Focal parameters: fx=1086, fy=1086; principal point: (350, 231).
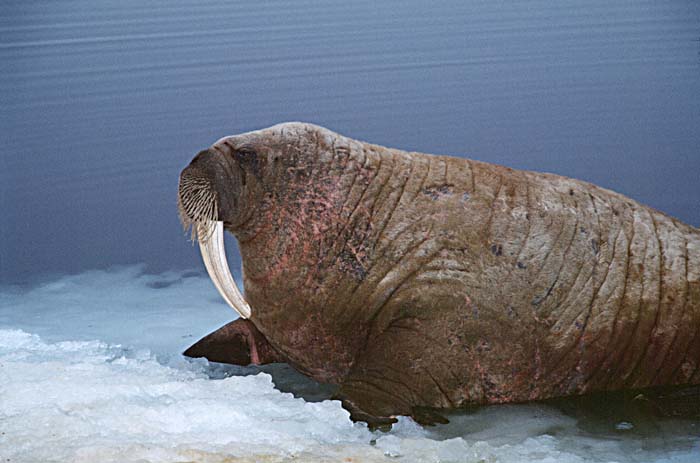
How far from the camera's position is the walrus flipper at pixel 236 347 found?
5.33 meters

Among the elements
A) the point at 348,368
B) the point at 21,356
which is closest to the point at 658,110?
the point at 348,368

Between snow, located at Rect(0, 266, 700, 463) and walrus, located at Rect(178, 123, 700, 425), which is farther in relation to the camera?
walrus, located at Rect(178, 123, 700, 425)

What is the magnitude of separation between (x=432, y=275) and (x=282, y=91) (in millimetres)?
5316

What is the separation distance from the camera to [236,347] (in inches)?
212

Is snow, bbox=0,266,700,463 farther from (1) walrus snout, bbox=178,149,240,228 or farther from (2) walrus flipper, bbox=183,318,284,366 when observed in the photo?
(1) walrus snout, bbox=178,149,240,228

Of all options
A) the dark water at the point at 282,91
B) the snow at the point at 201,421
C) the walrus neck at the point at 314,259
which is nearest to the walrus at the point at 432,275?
the walrus neck at the point at 314,259

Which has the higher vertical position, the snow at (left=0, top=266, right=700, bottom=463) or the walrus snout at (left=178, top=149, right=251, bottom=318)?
the walrus snout at (left=178, top=149, right=251, bottom=318)

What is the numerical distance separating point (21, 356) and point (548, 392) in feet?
8.29

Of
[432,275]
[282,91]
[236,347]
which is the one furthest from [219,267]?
[282,91]

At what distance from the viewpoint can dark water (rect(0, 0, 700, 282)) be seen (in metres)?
7.89

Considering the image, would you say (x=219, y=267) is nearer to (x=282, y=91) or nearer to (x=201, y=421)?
(x=201, y=421)

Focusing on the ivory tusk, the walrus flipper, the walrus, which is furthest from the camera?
the walrus flipper

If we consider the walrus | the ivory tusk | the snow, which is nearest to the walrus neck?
the walrus

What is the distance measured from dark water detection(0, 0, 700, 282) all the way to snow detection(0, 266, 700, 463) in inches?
62.5
